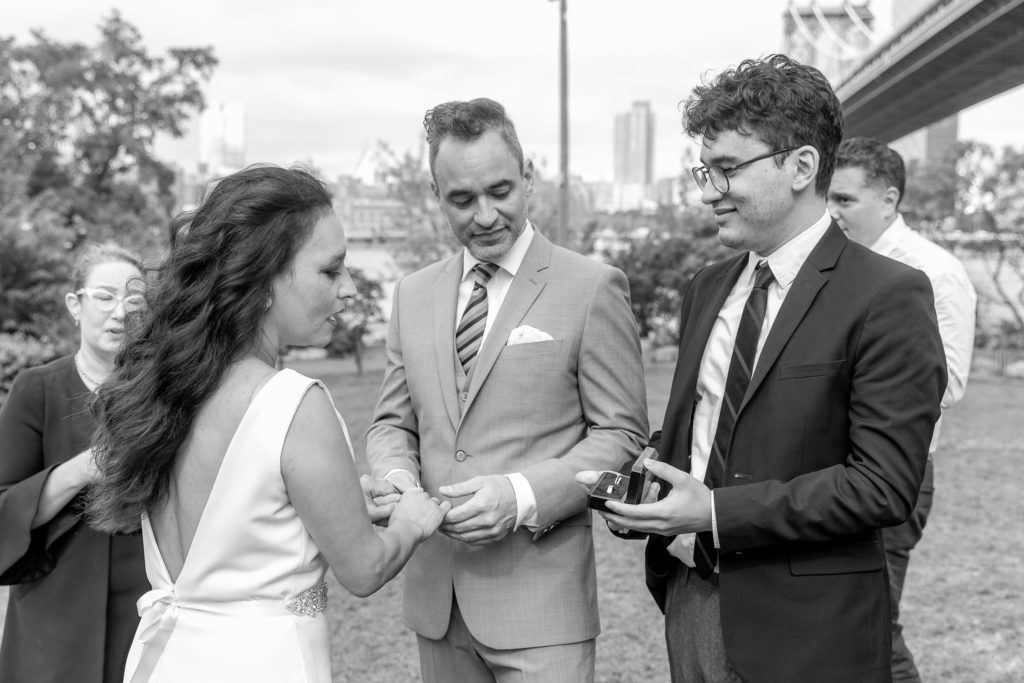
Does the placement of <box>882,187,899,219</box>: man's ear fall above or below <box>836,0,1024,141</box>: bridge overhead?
below

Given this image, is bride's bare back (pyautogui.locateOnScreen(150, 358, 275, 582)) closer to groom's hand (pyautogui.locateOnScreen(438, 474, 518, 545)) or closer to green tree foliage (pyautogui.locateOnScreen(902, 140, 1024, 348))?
groom's hand (pyautogui.locateOnScreen(438, 474, 518, 545))

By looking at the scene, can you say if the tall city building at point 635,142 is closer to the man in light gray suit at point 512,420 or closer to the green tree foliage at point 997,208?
the green tree foliage at point 997,208

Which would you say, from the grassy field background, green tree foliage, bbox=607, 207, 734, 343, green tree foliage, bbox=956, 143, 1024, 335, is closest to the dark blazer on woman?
the grassy field background

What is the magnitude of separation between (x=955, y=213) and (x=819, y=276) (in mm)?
22121

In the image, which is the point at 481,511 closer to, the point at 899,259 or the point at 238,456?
the point at 238,456

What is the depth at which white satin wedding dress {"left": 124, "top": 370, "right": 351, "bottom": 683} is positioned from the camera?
1.96 meters

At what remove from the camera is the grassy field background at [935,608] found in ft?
16.8

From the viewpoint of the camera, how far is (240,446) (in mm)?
1961

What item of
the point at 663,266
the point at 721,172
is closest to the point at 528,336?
the point at 721,172

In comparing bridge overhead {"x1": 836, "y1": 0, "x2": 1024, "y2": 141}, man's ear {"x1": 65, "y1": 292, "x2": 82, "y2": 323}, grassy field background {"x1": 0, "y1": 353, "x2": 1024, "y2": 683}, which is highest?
bridge overhead {"x1": 836, "y1": 0, "x2": 1024, "y2": 141}

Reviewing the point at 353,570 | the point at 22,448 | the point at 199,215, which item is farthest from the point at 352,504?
the point at 22,448

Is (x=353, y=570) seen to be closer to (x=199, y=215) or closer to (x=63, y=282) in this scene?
(x=199, y=215)

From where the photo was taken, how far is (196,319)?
202 centimetres

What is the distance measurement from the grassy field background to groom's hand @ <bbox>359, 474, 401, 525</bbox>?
9.17ft
